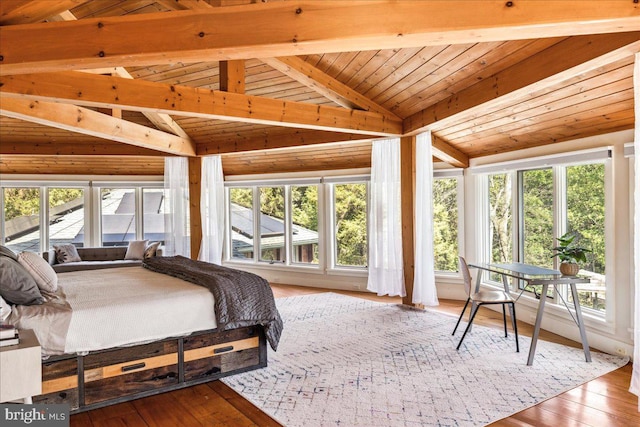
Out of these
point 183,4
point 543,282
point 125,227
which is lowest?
point 543,282

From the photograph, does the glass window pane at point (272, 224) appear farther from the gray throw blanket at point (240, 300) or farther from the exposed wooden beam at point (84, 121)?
the gray throw blanket at point (240, 300)

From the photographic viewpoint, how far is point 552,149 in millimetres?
4520

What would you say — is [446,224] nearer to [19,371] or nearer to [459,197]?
[459,197]

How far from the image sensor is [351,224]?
716cm

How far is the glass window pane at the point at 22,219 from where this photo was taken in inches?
283

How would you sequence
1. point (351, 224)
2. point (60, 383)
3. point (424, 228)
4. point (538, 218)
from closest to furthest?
1. point (60, 383)
2. point (538, 218)
3. point (424, 228)
4. point (351, 224)

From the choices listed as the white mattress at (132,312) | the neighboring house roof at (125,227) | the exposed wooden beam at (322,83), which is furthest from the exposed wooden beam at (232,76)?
the neighboring house roof at (125,227)

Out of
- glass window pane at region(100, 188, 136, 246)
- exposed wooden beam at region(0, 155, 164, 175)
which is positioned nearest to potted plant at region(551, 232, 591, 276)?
exposed wooden beam at region(0, 155, 164, 175)

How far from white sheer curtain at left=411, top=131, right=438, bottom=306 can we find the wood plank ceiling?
37 cm

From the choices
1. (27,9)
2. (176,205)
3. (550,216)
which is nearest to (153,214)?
(176,205)

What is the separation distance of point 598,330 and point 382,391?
89.7 inches

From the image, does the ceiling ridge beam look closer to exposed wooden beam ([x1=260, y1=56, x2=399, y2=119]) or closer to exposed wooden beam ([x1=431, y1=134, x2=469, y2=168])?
exposed wooden beam ([x1=431, y1=134, x2=469, y2=168])

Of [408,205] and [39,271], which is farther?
[408,205]

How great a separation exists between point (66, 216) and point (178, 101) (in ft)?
16.0
